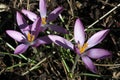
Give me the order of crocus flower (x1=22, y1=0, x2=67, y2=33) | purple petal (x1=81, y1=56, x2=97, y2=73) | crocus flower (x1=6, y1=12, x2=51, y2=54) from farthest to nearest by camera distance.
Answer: crocus flower (x1=22, y1=0, x2=67, y2=33) < crocus flower (x1=6, y1=12, x2=51, y2=54) < purple petal (x1=81, y1=56, x2=97, y2=73)

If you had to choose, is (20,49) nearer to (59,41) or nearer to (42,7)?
(59,41)

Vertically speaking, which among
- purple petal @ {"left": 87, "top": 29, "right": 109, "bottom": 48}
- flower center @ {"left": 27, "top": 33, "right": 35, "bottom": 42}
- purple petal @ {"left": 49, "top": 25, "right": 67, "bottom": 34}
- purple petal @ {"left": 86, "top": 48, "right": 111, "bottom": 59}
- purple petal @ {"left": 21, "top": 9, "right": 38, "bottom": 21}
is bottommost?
purple petal @ {"left": 86, "top": 48, "right": 111, "bottom": 59}

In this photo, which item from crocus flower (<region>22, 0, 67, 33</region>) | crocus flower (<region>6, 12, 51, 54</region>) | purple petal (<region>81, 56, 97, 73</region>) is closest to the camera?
purple petal (<region>81, 56, 97, 73</region>)

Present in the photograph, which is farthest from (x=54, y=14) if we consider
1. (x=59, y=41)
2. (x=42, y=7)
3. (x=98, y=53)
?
(x=98, y=53)

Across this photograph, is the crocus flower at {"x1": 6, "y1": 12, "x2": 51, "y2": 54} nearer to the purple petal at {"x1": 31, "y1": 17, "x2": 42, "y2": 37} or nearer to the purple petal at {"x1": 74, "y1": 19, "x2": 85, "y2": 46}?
the purple petal at {"x1": 31, "y1": 17, "x2": 42, "y2": 37}

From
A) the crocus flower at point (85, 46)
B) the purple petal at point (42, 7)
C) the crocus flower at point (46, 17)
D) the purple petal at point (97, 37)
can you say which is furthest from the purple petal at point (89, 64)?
the purple petal at point (42, 7)

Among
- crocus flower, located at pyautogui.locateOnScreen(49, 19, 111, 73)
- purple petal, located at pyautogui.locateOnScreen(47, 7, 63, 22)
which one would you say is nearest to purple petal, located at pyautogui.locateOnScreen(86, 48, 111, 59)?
crocus flower, located at pyautogui.locateOnScreen(49, 19, 111, 73)

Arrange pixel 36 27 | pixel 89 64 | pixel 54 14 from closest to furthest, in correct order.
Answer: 1. pixel 89 64
2. pixel 36 27
3. pixel 54 14

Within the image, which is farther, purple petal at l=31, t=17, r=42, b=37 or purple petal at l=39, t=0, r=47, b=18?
purple petal at l=39, t=0, r=47, b=18
